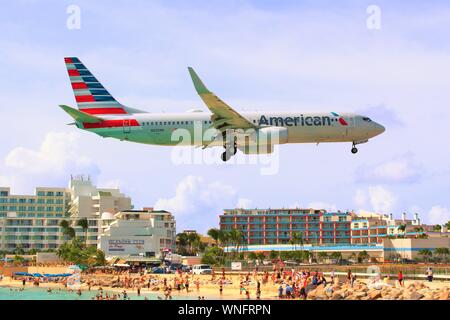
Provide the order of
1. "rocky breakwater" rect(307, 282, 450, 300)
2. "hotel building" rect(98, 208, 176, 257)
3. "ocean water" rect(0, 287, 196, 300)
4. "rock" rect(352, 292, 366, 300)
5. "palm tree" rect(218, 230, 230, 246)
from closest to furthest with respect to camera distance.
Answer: "rocky breakwater" rect(307, 282, 450, 300) → "rock" rect(352, 292, 366, 300) → "ocean water" rect(0, 287, 196, 300) → "hotel building" rect(98, 208, 176, 257) → "palm tree" rect(218, 230, 230, 246)

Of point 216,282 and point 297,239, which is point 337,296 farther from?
point 297,239

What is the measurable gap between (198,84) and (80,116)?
458 inches

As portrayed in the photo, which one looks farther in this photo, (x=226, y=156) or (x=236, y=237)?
(x=236, y=237)

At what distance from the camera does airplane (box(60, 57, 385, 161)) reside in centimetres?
7006

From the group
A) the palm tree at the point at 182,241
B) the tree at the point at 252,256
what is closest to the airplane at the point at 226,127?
the tree at the point at 252,256

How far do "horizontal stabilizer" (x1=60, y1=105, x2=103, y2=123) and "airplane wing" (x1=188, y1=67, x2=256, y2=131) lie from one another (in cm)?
1026

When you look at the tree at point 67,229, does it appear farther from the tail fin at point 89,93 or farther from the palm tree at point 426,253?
the tail fin at point 89,93

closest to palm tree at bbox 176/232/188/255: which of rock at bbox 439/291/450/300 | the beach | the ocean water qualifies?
the beach

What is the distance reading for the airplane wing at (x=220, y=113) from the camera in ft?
221

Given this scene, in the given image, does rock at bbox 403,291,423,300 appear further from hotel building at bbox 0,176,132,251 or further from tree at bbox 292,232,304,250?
hotel building at bbox 0,176,132,251

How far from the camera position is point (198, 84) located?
219 ft

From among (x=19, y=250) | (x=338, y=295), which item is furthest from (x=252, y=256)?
(x=338, y=295)
